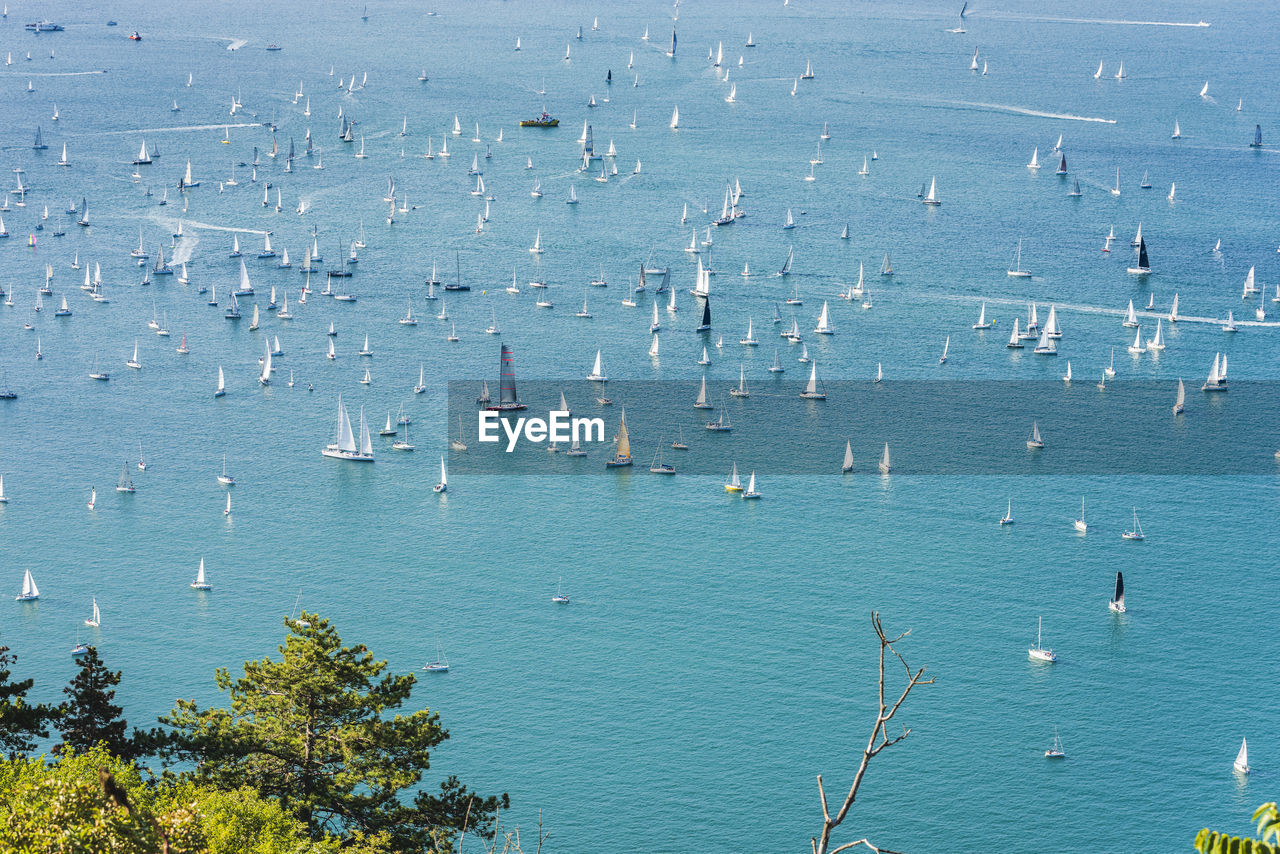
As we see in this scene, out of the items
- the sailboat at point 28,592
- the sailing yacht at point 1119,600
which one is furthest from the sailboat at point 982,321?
the sailboat at point 28,592

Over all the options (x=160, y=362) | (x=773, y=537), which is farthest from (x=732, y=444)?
(x=160, y=362)

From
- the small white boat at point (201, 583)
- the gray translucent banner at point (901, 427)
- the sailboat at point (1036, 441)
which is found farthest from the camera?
the sailboat at point (1036, 441)

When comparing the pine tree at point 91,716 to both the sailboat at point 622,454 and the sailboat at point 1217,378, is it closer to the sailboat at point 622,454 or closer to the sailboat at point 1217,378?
the sailboat at point 622,454

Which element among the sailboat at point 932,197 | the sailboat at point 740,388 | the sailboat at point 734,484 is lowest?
the sailboat at point 734,484

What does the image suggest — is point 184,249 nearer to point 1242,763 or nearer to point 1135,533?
point 1135,533

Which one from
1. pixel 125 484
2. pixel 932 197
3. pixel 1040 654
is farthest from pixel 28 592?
pixel 932 197

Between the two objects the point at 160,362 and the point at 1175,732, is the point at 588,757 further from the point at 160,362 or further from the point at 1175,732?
the point at 160,362

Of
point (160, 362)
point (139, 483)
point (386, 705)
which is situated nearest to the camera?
point (386, 705)

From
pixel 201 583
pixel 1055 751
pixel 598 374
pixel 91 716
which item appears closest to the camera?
pixel 91 716

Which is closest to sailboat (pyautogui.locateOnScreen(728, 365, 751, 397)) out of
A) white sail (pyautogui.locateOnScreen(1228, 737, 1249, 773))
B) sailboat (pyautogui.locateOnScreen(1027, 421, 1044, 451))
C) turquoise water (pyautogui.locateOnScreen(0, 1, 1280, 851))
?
turquoise water (pyautogui.locateOnScreen(0, 1, 1280, 851))
